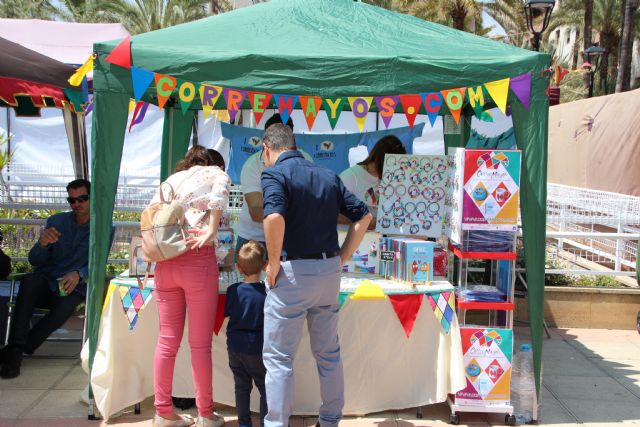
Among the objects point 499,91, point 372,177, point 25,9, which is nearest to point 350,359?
point 372,177

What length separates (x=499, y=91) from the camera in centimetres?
437

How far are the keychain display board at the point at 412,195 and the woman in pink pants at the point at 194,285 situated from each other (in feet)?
4.50

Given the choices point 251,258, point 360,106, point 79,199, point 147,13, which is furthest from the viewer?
point 147,13

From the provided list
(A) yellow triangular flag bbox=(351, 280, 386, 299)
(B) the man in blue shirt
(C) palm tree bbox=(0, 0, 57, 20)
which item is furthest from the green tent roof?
(C) palm tree bbox=(0, 0, 57, 20)

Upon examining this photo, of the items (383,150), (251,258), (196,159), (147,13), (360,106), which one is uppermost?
(147,13)

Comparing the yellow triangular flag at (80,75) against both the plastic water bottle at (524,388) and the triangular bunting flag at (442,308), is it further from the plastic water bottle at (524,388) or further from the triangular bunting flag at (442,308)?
the plastic water bottle at (524,388)

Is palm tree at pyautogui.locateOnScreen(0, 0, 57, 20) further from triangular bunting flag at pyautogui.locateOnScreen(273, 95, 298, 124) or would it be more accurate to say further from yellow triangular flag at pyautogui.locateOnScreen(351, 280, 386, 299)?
yellow triangular flag at pyautogui.locateOnScreen(351, 280, 386, 299)

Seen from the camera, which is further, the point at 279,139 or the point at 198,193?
the point at 198,193

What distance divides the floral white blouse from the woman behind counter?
152cm

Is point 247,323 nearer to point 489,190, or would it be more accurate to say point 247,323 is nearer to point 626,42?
point 489,190

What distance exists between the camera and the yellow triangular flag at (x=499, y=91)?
14.2ft

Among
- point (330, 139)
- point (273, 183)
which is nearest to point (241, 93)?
point (273, 183)

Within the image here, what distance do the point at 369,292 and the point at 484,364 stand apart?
0.89 meters

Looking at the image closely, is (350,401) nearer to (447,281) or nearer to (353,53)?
→ (447,281)
